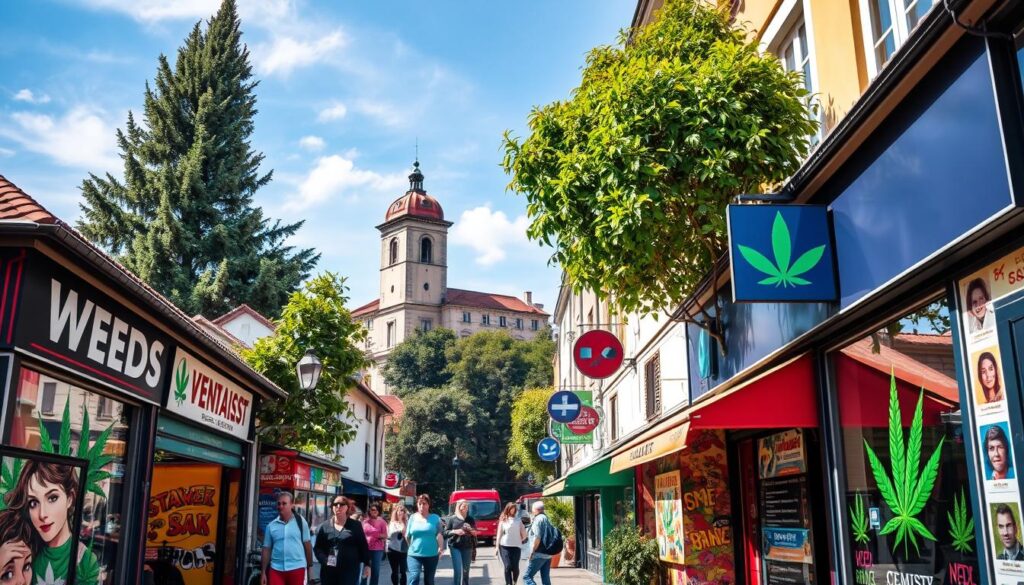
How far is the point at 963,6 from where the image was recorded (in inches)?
184

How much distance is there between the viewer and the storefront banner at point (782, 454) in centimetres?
859

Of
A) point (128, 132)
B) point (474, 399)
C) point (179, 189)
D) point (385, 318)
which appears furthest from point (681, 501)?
point (385, 318)

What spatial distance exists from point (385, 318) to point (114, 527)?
115645mm

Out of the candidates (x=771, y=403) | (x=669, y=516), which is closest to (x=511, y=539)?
(x=669, y=516)

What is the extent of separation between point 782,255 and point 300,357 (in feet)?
37.8

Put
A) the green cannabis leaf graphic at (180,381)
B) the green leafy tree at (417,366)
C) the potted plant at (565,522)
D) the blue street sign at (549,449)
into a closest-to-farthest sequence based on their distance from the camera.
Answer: the green cannabis leaf graphic at (180,381) < the blue street sign at (549,449) < the potted plant at (565,522) < the green leafy tree at (417,366)

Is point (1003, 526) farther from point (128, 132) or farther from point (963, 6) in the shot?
point (128, 132)

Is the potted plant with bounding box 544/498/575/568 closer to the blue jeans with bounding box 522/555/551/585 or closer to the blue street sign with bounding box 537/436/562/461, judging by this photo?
the blue street sign with bounding box 537/436/562/461

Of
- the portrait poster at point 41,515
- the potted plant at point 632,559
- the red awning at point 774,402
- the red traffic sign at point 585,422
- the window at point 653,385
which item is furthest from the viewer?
the red traffic sign at point 585,422

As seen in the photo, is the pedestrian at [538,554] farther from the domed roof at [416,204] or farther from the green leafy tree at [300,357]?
the domed roof at [416,204]

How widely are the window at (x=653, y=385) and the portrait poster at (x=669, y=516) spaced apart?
6.93ft

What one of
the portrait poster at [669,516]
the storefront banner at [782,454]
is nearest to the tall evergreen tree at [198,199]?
the portrait poster at [669,516]

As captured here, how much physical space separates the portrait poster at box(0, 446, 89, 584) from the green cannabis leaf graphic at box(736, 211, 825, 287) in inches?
225

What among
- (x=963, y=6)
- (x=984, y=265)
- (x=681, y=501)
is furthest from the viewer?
(x=681, y=501)
